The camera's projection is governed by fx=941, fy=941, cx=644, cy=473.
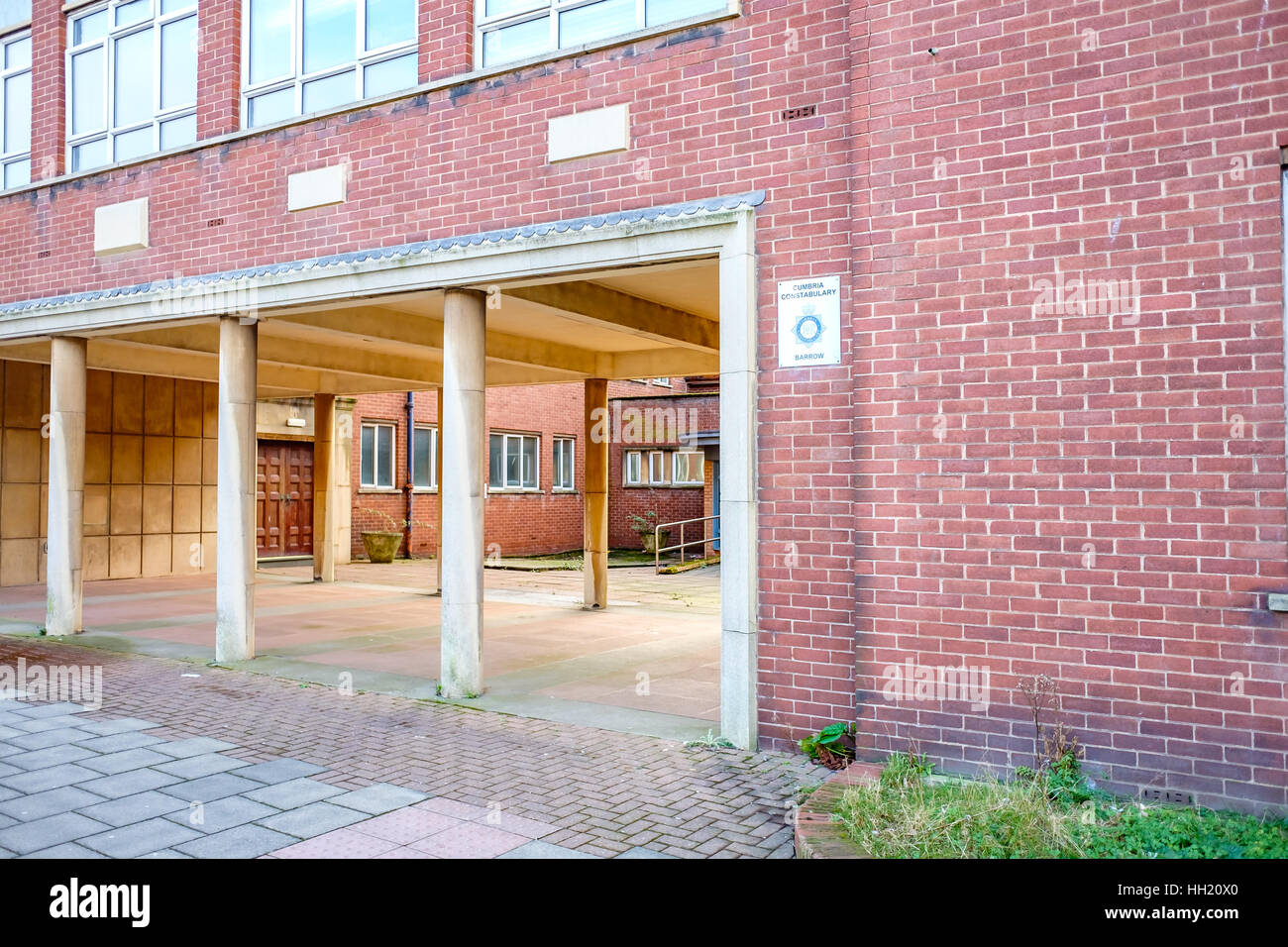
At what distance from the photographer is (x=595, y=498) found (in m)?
13.7

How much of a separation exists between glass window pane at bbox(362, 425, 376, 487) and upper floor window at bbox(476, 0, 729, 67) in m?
15.1

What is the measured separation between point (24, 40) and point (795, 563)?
466 inches

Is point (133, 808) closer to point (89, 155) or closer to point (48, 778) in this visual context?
point (48, 778)

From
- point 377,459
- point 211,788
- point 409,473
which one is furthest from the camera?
point 409,473

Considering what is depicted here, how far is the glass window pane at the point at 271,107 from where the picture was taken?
29.6ft

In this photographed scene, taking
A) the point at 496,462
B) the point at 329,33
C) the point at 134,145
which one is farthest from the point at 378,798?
the point at 496,462

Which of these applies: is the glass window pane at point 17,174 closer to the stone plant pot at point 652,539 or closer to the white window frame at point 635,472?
the stone plant pot at point 652,539

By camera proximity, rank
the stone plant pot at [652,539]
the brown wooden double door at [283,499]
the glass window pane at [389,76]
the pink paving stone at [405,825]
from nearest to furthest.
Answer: the pink paving stone at [405,825], the glass window pane at [389,76], the brown wooden double door at [283,499], the stone plant pot at [652,539]

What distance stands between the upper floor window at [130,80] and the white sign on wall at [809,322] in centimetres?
692

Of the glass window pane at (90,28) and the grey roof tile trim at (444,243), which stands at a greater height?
the glass window pane at (90,28)

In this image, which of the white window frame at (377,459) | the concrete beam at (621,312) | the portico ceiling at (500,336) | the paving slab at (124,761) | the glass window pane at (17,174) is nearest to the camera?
the paving slab at (124,761)

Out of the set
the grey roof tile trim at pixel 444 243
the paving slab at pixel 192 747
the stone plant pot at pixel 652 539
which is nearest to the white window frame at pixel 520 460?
the stone plant pot at pixel 652 539

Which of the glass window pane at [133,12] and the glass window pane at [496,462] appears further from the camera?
the glass window pane at [496,462]

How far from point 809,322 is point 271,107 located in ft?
20.3
